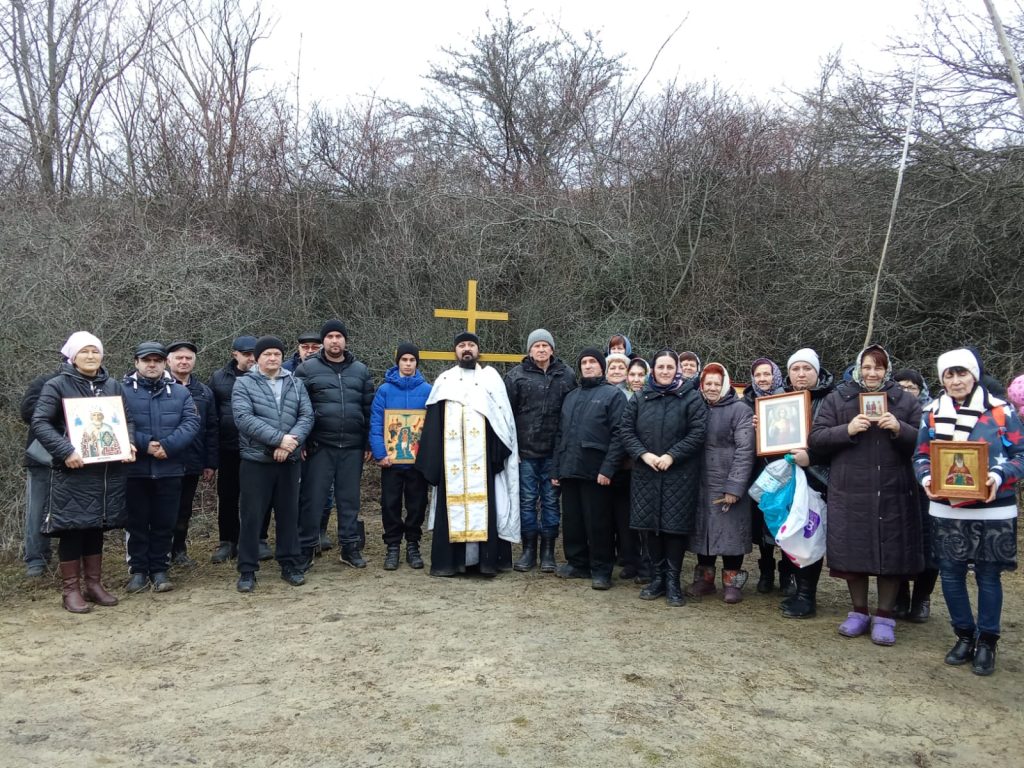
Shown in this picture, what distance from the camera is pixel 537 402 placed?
6.83 m

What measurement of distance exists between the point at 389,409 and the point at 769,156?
8365 mm

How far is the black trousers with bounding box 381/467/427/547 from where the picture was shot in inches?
271

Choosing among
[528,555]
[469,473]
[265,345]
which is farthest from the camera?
[528,555]

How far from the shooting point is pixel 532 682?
4355 millimetres

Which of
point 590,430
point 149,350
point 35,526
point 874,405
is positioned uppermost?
point 149,350

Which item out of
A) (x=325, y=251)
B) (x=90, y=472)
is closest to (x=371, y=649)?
(x=90, y=472)

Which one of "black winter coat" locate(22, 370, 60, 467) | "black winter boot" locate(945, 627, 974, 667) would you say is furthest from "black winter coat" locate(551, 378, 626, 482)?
"black winter coat" locate(22, 370, 60, 467)

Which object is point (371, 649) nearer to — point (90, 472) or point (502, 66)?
point (90, 472)

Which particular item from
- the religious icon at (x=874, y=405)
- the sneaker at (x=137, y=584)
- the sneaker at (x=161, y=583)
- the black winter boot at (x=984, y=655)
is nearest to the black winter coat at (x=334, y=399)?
the sneaker at (x=161, y=583)

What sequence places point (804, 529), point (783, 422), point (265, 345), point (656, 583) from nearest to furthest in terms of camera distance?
point (804, 529) → point (783, 422) → point (656, 583) → point (265, 345)

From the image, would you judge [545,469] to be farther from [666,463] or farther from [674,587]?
[674,587]

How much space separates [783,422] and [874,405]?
69 centimetres

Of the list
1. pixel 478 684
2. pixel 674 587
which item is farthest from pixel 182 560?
pixel 674 587

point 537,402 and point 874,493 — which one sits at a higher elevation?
point 537,402
